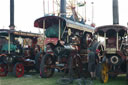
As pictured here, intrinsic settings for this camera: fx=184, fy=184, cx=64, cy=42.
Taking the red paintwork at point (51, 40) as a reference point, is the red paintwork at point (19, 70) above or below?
below

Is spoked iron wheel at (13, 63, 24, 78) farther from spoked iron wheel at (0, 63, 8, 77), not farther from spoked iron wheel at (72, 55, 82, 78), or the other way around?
spoked iron wheel at (72, 55, 82, 78)

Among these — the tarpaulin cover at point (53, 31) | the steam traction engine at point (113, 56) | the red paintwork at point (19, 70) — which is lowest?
the red paintwork at point (19, 70)

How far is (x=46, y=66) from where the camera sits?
7957mm

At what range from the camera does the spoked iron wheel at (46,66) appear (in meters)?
7.82

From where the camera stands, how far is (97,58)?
7492 millimetres

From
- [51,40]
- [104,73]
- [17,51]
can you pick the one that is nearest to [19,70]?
[17,51]

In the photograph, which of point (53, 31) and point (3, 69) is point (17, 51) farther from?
point (53, 31)

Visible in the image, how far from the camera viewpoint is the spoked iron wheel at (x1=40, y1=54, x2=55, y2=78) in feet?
25.6

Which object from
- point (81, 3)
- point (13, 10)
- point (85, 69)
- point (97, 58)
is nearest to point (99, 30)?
point (97, 58)

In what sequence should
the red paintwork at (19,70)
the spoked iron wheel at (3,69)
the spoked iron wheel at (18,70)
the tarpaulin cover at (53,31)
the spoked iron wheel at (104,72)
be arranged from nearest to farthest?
the spoked iron wheel at (104,72) < the tarpaulin cover at (53,31) < the spoked iron wheel at (18,70) < the red paintwork at (19,70) < the spoked iron wheel at (3,69)

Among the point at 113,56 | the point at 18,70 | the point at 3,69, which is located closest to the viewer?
the point at 113,56

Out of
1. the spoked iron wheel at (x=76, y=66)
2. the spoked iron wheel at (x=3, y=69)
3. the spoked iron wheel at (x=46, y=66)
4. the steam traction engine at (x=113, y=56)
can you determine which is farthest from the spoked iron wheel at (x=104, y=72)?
the spoked iron wheel at (x=3, y=69)

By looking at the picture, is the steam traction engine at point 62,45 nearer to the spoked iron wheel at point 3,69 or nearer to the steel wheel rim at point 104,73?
the steel wheel rim at point 104,73

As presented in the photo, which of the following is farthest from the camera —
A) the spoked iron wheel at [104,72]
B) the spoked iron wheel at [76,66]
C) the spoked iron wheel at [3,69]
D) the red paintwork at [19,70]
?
the spoked iron wheel at [3,69]
